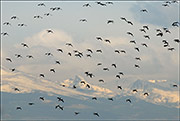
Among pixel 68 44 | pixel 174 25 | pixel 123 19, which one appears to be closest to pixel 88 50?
pixel 68 44

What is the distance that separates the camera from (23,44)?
132250mm

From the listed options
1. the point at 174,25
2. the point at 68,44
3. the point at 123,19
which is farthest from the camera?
the point at 68,44

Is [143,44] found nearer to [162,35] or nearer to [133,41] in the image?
[133,41]

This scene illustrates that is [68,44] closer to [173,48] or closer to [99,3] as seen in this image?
[99,3]

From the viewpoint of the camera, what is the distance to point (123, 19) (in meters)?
117

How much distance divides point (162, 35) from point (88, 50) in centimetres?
2089

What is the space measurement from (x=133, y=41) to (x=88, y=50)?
36.6 feet

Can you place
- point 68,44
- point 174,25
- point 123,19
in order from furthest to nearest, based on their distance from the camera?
point 68,44 → point 123,19 → point 174,25

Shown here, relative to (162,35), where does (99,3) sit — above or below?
above

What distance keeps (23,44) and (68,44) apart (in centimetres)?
1211

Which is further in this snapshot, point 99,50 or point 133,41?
point 99,50

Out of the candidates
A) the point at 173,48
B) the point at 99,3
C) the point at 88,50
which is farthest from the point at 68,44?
the point at 173,48

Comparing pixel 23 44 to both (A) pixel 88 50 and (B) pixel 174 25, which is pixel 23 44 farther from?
(B) pixel 174 25

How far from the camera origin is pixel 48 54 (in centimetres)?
12875
